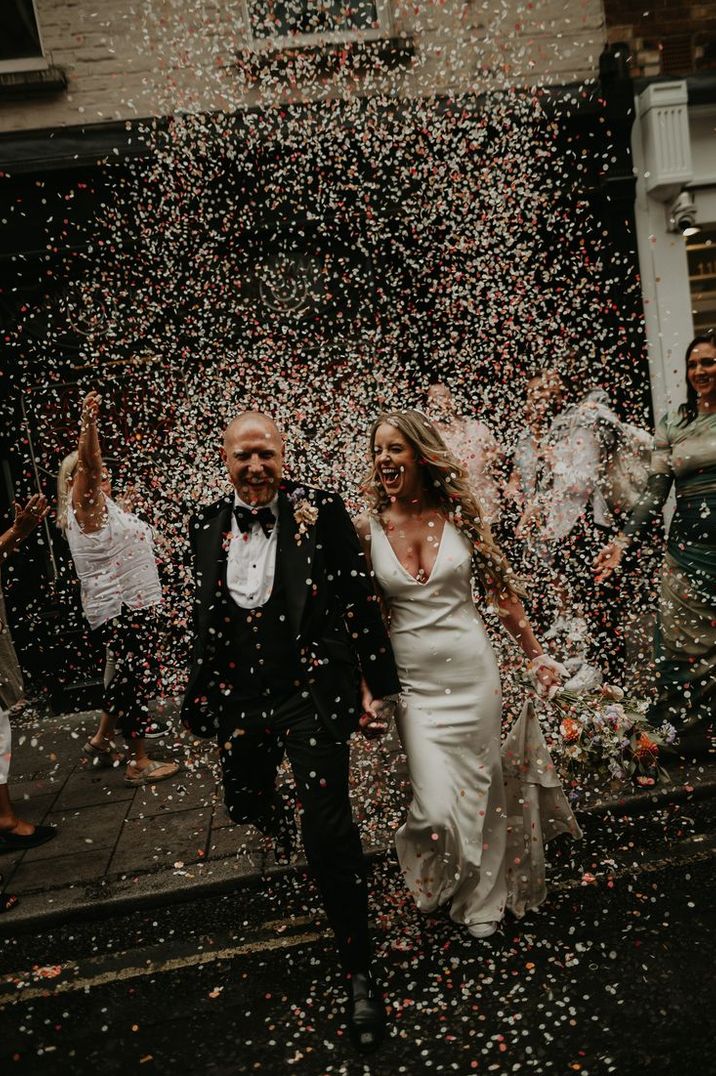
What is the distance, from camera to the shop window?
8.49m

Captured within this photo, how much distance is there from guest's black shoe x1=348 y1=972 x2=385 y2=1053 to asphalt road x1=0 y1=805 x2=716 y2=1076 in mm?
51

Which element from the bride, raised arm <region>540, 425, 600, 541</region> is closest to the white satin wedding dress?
the bride

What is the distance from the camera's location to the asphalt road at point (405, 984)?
104 inches

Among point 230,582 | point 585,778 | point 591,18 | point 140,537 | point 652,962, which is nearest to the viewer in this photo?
point 652,962

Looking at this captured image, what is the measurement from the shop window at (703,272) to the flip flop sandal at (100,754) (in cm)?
734

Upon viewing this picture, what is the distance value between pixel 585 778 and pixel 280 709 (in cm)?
177

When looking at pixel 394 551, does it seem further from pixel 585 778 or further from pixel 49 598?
pixel 49 598

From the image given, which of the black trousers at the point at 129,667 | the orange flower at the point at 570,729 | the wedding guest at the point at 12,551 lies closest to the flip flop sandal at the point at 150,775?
the black trousers at the point at 129,667

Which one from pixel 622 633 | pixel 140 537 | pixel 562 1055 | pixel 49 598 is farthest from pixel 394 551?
pixel 49 598

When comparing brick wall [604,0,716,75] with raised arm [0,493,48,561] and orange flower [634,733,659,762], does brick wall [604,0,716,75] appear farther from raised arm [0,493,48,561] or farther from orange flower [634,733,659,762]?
raised arm [0,493,48,561]

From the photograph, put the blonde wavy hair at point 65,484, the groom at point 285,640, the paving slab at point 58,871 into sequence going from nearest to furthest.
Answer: the groom at point 285,640
the paving slab at point 58,871
the blonde wavy hair at point 65,484

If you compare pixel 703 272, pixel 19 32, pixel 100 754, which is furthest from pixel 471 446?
pixel 19 32

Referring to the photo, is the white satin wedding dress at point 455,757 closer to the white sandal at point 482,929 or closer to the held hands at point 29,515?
the white sandal at point 482,929

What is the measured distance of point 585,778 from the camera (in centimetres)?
394
